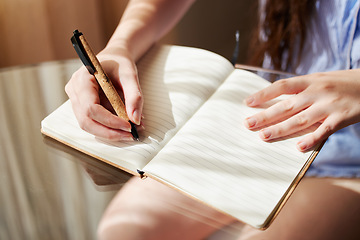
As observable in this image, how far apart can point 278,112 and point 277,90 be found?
0.05 metres

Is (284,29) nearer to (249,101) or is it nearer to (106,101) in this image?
(249,101)

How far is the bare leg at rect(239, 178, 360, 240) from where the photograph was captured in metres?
0.66

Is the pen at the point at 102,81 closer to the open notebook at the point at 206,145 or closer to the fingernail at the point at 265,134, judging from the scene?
the open notebook at the point at 206,145

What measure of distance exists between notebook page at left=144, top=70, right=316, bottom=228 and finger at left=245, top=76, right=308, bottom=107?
0.02m

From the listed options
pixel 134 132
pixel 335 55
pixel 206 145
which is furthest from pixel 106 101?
pixel 335 55

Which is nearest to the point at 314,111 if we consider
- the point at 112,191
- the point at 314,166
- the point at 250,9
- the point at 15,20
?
the point at 314,166

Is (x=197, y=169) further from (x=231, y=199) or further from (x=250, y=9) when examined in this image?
(x=250, y=9)

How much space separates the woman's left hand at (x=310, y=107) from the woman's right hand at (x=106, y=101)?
0.21m

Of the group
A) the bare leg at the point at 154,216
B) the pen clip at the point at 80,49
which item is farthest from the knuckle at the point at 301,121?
the pen clip at the point at 80,49

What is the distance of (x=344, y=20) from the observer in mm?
920

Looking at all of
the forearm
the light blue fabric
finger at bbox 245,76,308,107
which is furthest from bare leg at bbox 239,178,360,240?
the forearm

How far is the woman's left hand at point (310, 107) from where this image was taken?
71cm

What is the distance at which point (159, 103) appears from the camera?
784 mm

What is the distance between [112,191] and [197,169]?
0.16 m
